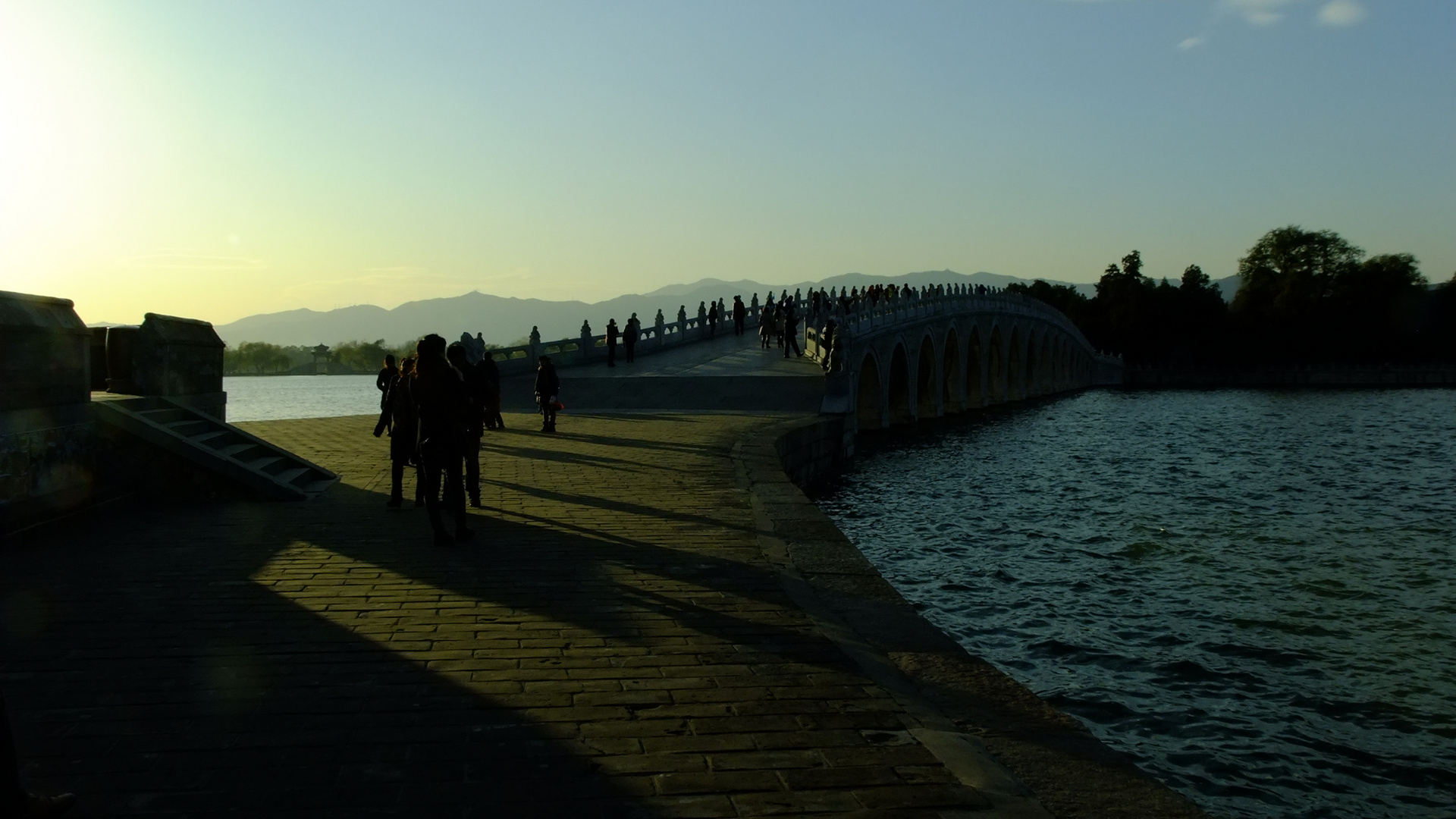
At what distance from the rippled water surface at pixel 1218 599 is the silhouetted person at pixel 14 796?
21.9 ft

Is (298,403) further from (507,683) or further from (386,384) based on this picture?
(507,683)

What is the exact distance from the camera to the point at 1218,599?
13562mm

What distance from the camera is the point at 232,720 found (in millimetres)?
4621

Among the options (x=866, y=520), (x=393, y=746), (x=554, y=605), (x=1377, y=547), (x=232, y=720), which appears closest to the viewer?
(x=393, y=746)

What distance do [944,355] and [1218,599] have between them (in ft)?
147

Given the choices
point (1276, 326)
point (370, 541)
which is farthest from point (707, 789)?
point (1276, 326)

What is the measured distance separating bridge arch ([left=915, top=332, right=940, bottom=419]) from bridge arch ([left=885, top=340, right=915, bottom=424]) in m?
3.25

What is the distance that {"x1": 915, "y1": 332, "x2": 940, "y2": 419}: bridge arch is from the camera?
173 ft

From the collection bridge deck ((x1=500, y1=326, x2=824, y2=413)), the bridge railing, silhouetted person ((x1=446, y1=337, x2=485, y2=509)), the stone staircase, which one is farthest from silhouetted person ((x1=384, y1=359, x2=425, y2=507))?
the bridge railing

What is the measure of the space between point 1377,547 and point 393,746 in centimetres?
1792

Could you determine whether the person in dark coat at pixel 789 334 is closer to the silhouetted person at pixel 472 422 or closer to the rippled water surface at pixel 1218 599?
the rippled water surface at pixel 1218 599

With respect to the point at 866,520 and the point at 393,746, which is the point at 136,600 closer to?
the point at 393,746

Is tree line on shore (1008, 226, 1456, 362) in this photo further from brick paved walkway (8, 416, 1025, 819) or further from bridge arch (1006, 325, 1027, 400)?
brick paved walkway (8, 416, 1025, 819)

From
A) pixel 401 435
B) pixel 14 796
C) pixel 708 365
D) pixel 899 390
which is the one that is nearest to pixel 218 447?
pixel 401 435
